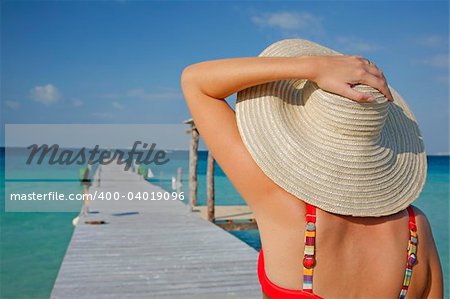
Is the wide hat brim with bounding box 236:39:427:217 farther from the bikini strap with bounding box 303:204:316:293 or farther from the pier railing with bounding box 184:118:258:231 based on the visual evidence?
the pier railing with bounding box 184:118:258:231

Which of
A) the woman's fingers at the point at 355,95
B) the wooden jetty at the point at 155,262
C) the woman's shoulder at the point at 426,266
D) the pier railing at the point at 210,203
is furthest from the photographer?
the pier railing at the point at 210,203

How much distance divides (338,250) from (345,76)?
0.40m

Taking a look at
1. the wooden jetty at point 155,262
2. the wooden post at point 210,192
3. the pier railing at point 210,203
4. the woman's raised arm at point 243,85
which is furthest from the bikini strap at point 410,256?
the wooden post at point 210,192

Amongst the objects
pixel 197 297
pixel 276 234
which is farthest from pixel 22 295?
pixel 276 234

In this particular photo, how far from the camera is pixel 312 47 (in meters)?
1.24

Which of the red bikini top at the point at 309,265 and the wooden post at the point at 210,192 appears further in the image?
the wooden post at the point at 210,192

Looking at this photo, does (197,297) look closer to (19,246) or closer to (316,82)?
(316,82)

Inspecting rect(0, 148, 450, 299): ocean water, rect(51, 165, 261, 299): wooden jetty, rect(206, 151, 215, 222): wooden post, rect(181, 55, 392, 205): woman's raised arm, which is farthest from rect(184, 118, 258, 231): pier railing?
rect(181, 55, 392, 205): woman's raised arm

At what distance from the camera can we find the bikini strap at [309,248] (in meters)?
1.06

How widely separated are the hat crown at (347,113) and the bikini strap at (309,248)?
0.20 m

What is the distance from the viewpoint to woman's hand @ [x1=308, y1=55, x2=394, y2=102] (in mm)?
1049

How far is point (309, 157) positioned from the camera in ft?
3.65

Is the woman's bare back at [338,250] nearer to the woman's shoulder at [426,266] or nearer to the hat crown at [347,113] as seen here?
the woman's shoulder at [426,266]

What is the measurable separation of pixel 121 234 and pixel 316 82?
20.4 ft
